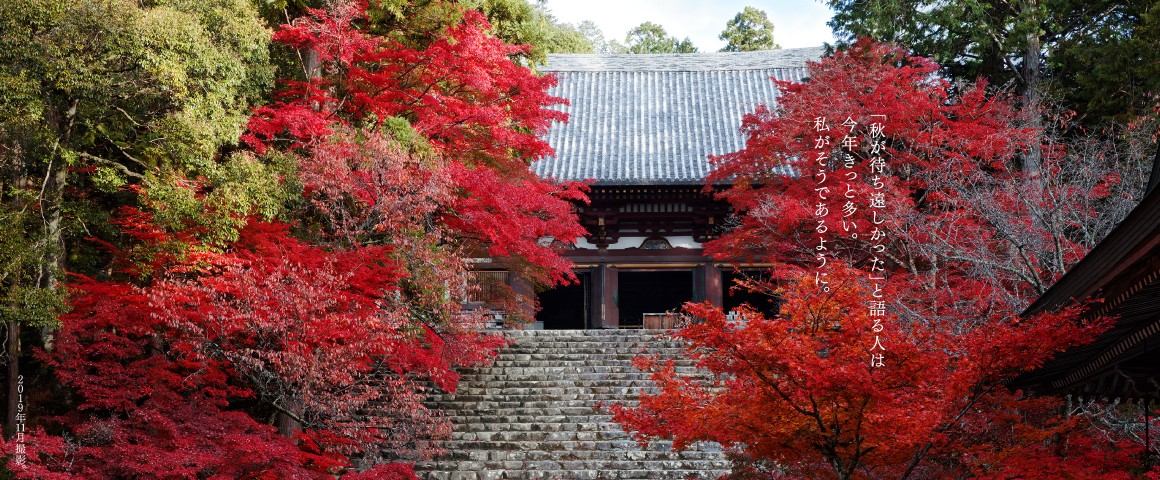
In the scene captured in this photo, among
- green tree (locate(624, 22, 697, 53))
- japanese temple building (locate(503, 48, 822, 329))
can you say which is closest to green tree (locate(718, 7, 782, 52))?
green tree (locate(624, 22, 697, 53))

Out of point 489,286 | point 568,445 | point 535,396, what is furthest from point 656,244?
point 568,445

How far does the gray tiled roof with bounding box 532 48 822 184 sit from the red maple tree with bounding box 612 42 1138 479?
5.50m

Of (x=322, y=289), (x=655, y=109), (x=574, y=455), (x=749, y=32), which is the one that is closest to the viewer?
(x=322, y=289)

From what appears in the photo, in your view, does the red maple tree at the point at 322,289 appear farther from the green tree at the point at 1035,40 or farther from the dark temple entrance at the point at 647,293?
the dark temple entrance at the point at 647,293

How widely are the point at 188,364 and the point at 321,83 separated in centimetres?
386

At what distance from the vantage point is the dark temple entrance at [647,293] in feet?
77.8

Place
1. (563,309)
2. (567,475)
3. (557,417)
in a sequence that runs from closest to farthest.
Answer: (567,475)
(557,417)
(563,309)

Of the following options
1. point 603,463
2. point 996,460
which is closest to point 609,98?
point 603,463

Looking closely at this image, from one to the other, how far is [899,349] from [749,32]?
32.5 m

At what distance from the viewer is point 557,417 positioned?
1230cm

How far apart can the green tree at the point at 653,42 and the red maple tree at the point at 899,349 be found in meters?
26.1

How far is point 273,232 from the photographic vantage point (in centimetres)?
1065

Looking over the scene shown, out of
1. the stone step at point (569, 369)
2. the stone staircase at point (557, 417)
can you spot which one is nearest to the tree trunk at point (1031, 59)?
the stone step at point (569, 369)

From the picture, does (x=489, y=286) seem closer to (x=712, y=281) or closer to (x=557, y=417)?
(x=712, y=281)
